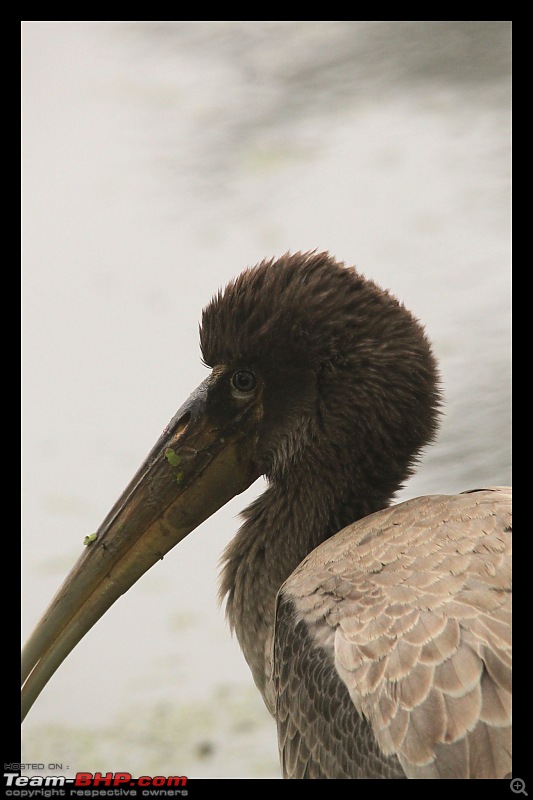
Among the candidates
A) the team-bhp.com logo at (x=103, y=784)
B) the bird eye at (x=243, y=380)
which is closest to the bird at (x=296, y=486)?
the bird eye at (x=243, y=380)

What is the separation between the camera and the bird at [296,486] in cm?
215

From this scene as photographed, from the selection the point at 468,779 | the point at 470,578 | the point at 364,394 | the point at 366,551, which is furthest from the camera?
the point at 364,394

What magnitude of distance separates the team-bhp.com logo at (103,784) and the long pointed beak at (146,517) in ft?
1.33

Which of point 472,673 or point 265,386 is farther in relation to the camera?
point 265,386

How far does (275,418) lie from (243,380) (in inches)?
5.6

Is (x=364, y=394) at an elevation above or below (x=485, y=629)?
above

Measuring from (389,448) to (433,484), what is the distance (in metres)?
1.44

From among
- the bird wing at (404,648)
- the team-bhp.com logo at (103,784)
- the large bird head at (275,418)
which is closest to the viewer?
the bird wing at (404,648)

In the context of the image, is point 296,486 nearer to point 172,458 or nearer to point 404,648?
point 172,458

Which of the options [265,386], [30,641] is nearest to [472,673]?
[265,386]

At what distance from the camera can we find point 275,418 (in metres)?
2.57

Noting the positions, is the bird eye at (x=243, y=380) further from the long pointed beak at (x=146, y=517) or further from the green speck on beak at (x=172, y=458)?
the green speck on beak at (x=172, y=458)

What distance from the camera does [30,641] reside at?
2605 mm
